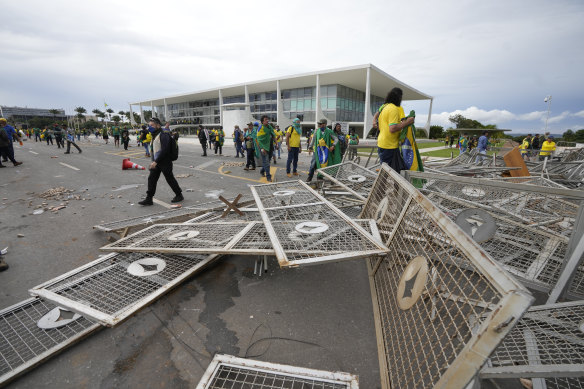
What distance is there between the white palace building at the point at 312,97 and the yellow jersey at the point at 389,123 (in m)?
29.9

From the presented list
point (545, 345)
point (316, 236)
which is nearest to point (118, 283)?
point (316, 236)

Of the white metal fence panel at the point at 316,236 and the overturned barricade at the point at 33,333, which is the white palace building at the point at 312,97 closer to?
the white metal fence panel at the point at 316,236

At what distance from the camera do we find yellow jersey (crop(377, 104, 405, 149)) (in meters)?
3.96

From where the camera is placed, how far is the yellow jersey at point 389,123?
3.96 meters

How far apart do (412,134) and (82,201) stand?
23.4 feet

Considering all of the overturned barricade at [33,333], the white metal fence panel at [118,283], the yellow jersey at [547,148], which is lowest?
the overturned barricade at [33,333]

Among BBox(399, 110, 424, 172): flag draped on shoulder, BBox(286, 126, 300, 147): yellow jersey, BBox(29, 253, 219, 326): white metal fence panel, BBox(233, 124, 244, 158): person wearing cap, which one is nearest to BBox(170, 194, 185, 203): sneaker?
BBox(29, 253, 219, 326): white metal fence panel

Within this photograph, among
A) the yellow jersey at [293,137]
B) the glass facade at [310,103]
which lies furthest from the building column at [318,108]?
the yellow jersey at [293,137]

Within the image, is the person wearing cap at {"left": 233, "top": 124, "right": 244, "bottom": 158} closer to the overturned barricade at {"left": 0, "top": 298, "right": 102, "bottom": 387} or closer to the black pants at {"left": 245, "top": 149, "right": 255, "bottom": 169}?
the black pants at {"left": 245, "top": 149, "right": 255, "bottom": 169}

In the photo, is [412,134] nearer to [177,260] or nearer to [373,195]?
[373,195]

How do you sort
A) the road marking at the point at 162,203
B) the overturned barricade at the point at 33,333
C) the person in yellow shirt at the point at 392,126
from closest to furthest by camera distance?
the overturned barricade at the point at 33,333, the person in yellow shirt at the point at 392,126, the road marking at the point at 162,203

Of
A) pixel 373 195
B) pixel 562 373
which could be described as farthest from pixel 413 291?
pixel 373 195

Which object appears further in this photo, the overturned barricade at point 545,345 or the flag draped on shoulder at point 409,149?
the flag draped on shoulder at point 409,149

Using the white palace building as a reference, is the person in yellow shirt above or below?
below
